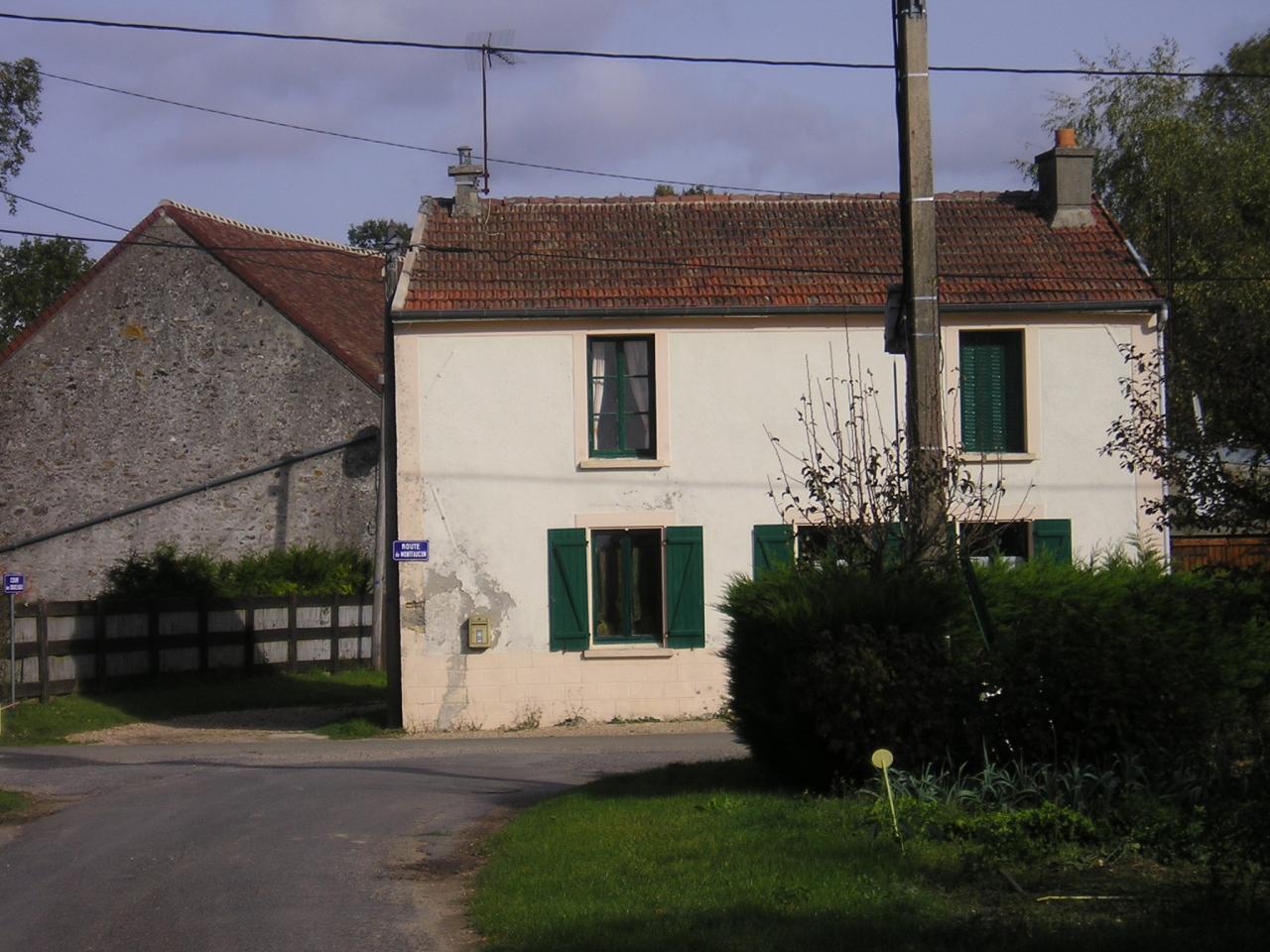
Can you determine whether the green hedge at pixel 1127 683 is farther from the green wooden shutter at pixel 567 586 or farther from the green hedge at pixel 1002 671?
the green wooden shutter at pixel 567 586

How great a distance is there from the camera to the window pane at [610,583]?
20531 millimetres

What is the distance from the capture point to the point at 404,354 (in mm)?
20141

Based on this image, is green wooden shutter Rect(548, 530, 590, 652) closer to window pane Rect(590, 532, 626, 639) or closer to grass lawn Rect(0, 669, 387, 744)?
window pane Rect(590, 532, 626, 639)

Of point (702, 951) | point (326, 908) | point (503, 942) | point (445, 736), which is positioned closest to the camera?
point (702, 951)

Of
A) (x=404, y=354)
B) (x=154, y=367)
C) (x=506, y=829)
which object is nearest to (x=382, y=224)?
(x=154, y=367)

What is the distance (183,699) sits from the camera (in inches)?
972

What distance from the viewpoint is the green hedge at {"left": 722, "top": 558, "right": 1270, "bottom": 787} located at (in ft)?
29.9

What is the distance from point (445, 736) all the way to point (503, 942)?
1298 centimetres

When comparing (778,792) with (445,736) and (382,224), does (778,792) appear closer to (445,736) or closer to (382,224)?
(445,736)

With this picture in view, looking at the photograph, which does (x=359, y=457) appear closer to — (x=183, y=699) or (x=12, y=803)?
(x=183, y=699)

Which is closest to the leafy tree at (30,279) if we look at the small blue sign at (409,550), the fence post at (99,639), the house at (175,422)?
the house at (175,422)

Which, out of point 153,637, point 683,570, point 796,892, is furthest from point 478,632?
point 796,892

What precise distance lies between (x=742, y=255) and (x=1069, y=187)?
4.98 metres

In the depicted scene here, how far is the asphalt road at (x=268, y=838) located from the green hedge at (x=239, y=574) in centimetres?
833
